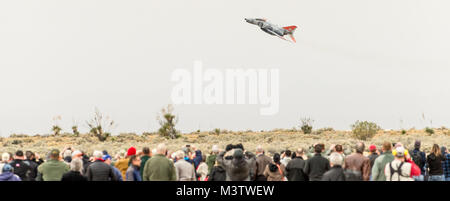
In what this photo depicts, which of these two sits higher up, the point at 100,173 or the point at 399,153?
the point at 399,153

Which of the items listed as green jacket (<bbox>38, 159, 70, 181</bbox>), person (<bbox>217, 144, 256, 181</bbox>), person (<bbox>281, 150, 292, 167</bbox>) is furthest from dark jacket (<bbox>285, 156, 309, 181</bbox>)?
green jacket (<bbox>38, 159, 70, 181</bbox>)

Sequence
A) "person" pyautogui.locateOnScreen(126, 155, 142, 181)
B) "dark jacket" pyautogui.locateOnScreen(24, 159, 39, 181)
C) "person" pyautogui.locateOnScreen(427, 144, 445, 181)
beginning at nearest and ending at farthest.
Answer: "person" pyautogui.locateOnScreen(126, 155, 142, 181) → "dark jacket" pyautogui.locateOnScreen(24, 159, 39, 181) → "person" pyautogui.locateOnScreen(427, 144, 445, 181)

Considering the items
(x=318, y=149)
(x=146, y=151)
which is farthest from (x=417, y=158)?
(x=146, y=151)

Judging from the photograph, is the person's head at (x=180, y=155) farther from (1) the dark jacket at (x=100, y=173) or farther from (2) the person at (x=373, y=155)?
(2) the person at (x=373, y=155)

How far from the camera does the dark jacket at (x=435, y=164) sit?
16.7 meters

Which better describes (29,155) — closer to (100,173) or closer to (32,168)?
(32,168)

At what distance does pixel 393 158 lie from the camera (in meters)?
13.7

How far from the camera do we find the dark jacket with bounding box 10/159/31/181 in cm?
1586

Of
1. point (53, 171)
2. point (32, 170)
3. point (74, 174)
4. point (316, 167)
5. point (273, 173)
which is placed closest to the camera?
point (74, 174)

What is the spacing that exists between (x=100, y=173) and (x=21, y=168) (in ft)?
13.6

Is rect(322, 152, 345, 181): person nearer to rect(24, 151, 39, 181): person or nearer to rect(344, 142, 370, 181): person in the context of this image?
rect(344, 142, 370, 181): person

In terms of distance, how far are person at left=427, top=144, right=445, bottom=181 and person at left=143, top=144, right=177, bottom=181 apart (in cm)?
760

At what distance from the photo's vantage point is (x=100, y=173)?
12.8 meters
